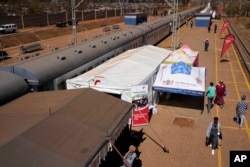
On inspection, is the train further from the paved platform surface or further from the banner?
the paved platform surface

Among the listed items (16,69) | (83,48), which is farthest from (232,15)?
(16,69)

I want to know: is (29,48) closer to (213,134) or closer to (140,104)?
(140,104)

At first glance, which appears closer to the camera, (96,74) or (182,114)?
(96,74)

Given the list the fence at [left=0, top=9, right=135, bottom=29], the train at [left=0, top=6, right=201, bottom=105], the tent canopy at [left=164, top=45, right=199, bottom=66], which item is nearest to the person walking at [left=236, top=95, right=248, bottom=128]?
the tent canopy at [left=164, top=45, right=199, bottom=66]

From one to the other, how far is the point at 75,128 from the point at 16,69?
19.1 feet

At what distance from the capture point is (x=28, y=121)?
27.8 feet

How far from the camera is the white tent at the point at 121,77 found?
13.8 m

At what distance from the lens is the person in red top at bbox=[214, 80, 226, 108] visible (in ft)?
52.8

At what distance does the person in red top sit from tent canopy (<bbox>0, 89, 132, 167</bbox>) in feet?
24.4

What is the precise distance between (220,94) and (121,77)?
614 centimetres

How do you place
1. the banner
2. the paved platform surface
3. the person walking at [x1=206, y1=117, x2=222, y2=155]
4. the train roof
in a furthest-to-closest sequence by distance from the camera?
the banner < the train roof < the paved platform surface < the person walking at [x1=206, y1=117, x2=222, y2=155]

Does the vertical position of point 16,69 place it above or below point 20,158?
above

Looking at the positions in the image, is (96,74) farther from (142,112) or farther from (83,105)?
(83,105)

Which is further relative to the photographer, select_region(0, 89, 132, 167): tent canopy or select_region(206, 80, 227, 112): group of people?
select_region(206, 80, 227, 112): group of people
